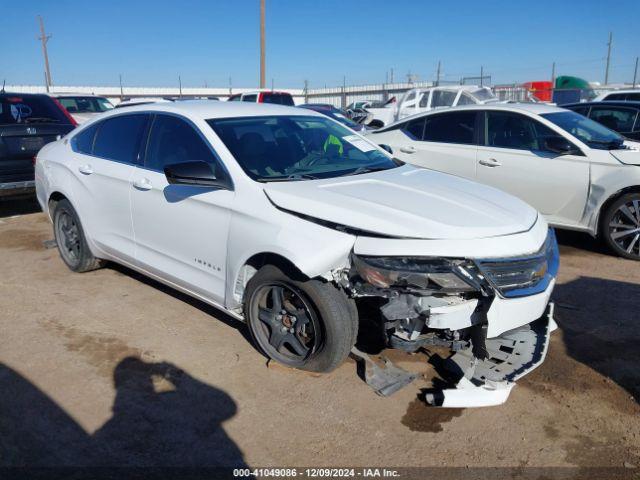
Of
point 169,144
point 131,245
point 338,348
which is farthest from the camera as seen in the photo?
point 131,245

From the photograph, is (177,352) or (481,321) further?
(177,352)

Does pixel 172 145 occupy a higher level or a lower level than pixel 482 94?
lower

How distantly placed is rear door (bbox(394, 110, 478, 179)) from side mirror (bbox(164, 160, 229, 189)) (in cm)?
400

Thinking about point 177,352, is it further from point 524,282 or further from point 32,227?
point 32,227

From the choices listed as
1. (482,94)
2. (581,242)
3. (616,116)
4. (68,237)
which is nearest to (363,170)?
(68,237)

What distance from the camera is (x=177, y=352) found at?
154 inches

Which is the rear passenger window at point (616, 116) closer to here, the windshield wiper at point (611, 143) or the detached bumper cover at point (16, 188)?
the windshield wiper at point (611, 143)

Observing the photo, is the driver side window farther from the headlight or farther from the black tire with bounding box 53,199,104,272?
the black tire with bounding box 53,199,104,272

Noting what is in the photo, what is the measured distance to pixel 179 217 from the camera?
4.01 metres

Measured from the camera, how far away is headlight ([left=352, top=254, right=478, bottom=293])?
301 cm

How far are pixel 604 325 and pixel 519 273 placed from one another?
5.55 feet

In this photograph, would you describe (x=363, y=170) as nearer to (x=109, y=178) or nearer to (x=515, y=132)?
(x=109, y=178)

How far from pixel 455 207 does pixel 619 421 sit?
1.51 m

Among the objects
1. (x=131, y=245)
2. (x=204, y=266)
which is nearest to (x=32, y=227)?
(x=131, y=245)
